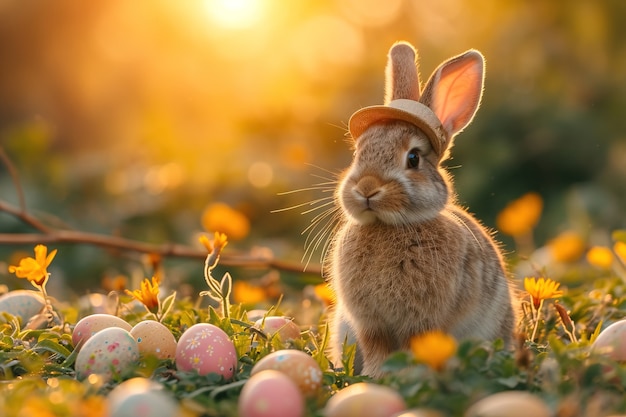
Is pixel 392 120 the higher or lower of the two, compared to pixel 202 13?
lower

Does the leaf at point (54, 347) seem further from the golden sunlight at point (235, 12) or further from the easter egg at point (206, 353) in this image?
the golden sunlight at point (235, 12)

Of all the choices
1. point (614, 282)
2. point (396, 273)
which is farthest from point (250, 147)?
point (396, 273)

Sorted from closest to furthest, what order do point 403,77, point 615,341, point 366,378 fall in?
point 615,341 → point 366,378 → point 403,77

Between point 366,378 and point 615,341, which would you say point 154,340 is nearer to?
point 366,378

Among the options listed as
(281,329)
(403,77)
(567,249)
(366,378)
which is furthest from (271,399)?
(567,249)

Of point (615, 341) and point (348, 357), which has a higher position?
point (615, 341)

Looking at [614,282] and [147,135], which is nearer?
[614,282]

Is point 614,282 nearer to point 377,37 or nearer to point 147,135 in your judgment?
point 147,135

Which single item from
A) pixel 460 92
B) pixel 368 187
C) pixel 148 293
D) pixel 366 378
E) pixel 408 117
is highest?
pixel 460 92
